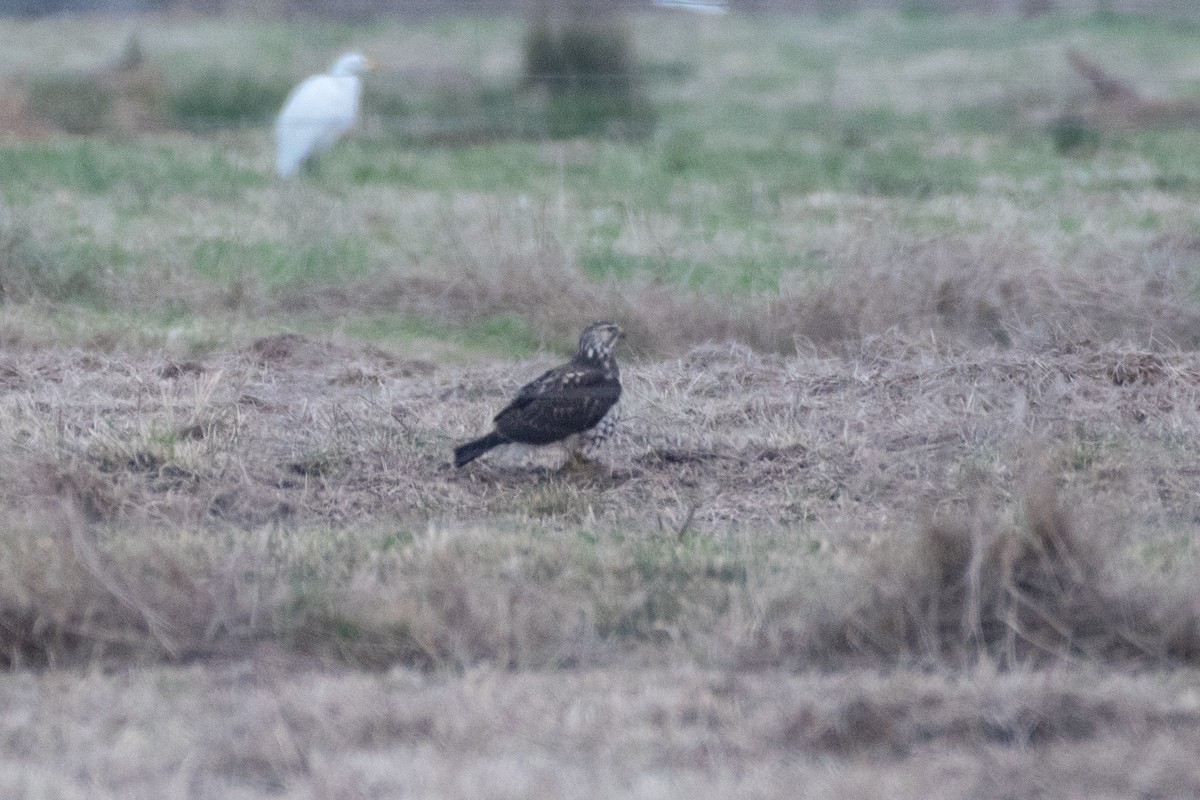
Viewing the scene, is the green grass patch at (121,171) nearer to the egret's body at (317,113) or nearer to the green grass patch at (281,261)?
the egret's body at (317,113)

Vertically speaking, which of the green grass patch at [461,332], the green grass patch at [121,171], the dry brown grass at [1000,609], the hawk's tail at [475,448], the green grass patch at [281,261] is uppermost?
the green grass patch at [121,171]

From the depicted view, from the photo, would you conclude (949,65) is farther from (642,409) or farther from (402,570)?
(402,570)

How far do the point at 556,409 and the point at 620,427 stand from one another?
84 cm

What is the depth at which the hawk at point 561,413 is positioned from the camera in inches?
264

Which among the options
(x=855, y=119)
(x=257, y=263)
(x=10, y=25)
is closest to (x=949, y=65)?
(x=855, y=119)

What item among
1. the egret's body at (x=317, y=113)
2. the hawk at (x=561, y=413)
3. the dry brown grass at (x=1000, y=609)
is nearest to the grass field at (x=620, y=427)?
the dry brown grass at (x=1000, y=609)

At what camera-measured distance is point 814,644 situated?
4668mm

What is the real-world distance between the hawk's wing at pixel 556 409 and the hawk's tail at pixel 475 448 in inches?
1.6

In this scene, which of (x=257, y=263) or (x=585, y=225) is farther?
(x=585, y=225)

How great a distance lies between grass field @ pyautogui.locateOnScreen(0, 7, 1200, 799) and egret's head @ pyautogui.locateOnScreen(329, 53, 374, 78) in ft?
1.33

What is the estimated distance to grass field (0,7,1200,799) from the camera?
4102 mm

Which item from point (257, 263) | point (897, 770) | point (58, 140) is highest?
point (58, 140)

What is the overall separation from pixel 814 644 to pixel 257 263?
7.31 metres

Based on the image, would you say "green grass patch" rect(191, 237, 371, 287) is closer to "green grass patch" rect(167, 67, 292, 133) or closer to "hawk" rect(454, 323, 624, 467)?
"green grass patch" rect(167, 67, 292, 133)
